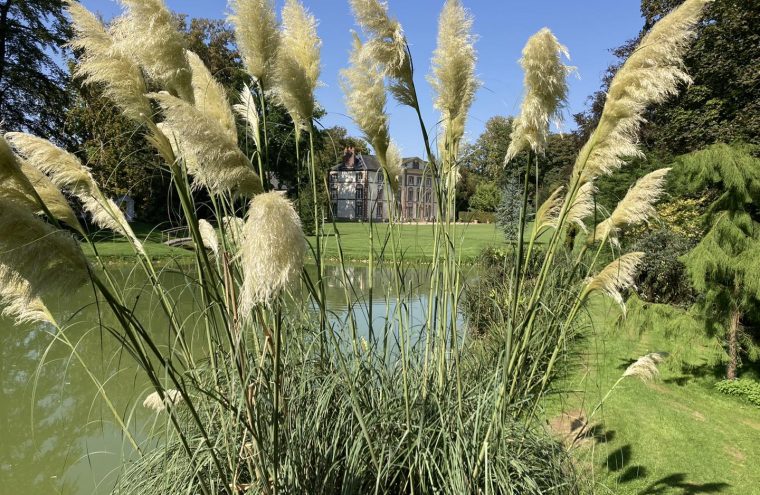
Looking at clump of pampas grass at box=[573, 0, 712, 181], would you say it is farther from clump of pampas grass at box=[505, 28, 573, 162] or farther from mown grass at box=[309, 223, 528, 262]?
mown grass at box=[309, 223, 528, 262]

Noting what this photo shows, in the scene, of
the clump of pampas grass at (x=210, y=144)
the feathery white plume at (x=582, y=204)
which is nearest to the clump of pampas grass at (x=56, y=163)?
the clump of pampas grass at (x=210, y=144)

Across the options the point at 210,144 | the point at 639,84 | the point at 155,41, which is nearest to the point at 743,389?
the point at 639,84

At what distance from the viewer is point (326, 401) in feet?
6.23

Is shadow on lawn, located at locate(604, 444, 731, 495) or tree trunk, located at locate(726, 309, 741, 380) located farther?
tree trunk, located at locate(726, 309, 741, 380)

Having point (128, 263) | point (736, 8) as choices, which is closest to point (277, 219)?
point (736, 8)

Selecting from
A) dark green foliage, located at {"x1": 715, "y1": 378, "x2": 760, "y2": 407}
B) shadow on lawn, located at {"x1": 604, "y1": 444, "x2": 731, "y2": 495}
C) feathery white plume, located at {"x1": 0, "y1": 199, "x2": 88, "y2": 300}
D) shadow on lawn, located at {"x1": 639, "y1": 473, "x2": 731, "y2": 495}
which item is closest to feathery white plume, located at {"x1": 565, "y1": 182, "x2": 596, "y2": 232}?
feathery white plume, located at {"x1": 0, "y1": 199, "x2": 88, "y2": 300}

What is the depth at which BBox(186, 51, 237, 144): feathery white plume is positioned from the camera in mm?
1725

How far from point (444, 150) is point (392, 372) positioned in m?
1.23

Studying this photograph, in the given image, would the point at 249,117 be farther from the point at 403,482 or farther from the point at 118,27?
the point at 403,482

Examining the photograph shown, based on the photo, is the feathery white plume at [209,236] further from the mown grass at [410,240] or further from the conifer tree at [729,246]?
the conifer tree at [729,246]

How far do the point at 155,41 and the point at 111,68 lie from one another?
17 cm

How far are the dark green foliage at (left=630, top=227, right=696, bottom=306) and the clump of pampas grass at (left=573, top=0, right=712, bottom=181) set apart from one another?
7.25 metres

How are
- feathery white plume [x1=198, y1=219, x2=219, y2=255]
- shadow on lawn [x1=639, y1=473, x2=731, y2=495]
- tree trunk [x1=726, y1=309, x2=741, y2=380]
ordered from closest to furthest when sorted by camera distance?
feathery white plume [x1=198, y1=219, x2=219, y2=255]
shadow on lawn [x1=639, y1=473, x2=731, y2=495]
tree trunk [x1=726, y1=309, x2=741, y2=380]

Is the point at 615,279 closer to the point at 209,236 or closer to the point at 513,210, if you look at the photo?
the point at 209,236
